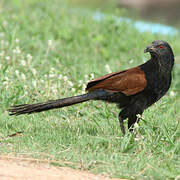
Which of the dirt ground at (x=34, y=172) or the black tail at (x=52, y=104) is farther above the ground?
the black tail at (x=52, y=104)

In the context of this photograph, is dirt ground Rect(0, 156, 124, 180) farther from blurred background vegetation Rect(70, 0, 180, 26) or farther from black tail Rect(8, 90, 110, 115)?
blurred background vegetation Rect(70, 0, 180, 26)

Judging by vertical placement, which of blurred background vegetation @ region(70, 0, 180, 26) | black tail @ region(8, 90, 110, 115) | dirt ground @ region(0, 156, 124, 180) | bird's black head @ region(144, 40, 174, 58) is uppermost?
bird's black head @ region(144, 40, 174, 58)

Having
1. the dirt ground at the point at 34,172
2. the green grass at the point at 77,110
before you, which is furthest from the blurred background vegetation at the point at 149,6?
the dirt ground at the point at 34,172

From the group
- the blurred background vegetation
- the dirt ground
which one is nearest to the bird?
the dirt ground

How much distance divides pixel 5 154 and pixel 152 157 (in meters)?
1.07

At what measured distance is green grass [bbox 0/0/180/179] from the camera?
120 inches

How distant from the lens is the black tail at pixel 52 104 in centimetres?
356

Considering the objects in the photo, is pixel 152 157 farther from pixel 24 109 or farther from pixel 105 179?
pixel 24 109

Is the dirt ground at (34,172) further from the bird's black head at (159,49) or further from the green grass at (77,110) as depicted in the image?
the bird's black head at (159,49)

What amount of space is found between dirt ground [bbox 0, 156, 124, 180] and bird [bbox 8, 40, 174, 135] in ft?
2.41

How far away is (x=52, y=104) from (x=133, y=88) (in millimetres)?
701

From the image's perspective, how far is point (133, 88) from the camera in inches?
143

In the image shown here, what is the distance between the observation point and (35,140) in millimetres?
3396

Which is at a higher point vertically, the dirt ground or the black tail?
the black tail
